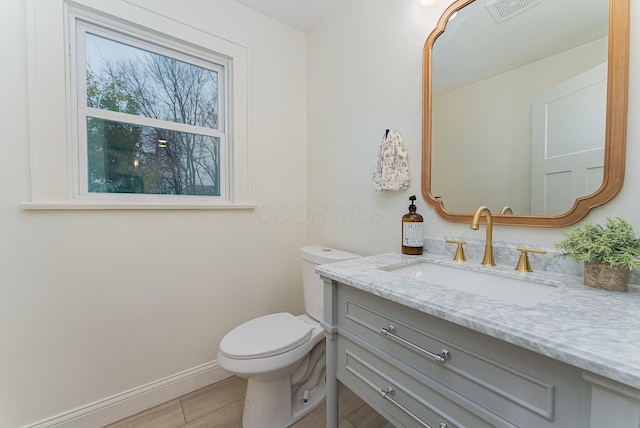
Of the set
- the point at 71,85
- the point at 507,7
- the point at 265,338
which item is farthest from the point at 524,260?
the point at 71,85

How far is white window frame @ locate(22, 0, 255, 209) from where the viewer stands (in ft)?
3.76

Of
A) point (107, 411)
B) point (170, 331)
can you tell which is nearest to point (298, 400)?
point (170, 331)

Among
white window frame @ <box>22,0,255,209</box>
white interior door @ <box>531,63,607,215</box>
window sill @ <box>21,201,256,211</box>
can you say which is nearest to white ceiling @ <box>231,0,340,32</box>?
white window frame @ <box>22,0,255,209</box>

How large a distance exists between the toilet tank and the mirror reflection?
65 cm

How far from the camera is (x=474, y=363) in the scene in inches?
22.9

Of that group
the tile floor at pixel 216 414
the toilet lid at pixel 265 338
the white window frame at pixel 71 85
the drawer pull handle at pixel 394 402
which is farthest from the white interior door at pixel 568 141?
the white window frame at pixel 71 85

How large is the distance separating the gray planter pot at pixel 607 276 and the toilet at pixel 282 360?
95cm

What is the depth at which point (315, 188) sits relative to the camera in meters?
1.94

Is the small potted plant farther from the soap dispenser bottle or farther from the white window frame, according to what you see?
the white window frame

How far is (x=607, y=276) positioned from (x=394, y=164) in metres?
0.85

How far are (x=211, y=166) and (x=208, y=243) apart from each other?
0.50 meters

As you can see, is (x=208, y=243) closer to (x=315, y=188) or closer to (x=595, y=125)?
(x=315, y=188)

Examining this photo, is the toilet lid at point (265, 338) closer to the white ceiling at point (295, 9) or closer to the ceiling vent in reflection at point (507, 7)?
the ceiling vent in reflection at point (507, 7)

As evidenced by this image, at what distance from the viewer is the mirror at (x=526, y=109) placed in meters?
0.80
